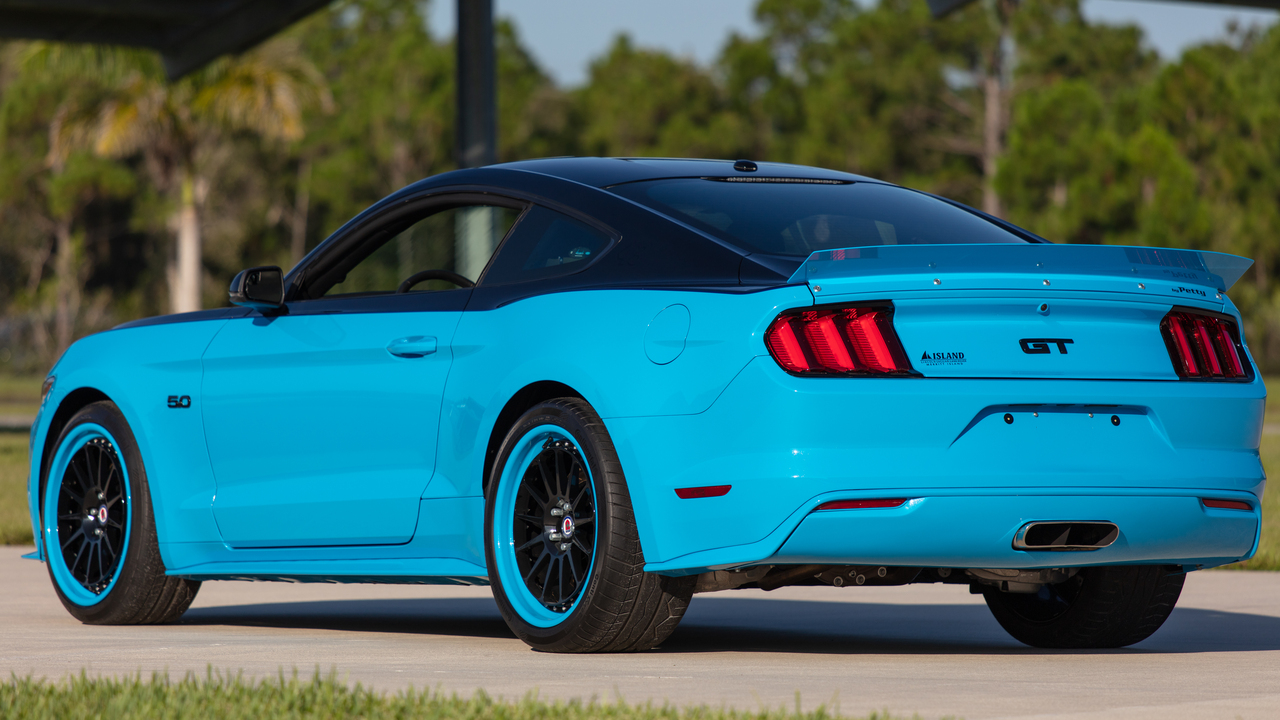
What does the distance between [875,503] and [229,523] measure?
2659mm

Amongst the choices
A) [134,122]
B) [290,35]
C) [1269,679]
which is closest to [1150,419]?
[1269,679]

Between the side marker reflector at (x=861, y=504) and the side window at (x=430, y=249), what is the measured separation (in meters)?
1.65

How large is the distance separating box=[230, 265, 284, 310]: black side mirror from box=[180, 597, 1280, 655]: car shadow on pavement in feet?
4.01

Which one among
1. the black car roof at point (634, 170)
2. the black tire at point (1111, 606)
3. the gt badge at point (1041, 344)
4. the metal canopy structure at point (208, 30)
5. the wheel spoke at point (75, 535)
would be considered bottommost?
the black tire at point (1111, 606)

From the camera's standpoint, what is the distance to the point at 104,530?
720cm

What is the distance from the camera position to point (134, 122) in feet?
123

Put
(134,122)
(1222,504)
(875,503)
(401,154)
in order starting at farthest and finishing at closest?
(401,154) < (134,122) < (1222,504) < (875,503)

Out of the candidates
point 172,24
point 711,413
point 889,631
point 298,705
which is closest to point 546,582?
point 711,413

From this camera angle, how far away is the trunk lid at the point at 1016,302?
513 centimetres

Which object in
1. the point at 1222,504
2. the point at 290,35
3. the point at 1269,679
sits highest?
the point at 290,35

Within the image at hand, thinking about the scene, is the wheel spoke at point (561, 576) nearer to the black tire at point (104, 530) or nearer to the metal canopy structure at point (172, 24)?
→ the black tire at point (104, 530)

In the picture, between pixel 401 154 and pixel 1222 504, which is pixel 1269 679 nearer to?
pixel 1222 504

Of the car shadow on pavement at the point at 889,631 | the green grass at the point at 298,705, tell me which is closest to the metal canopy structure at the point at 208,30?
the car shadow on pavement at the point at 889,631

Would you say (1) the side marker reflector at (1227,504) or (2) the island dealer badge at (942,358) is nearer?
(2) the island dealer badge at (942,358)
